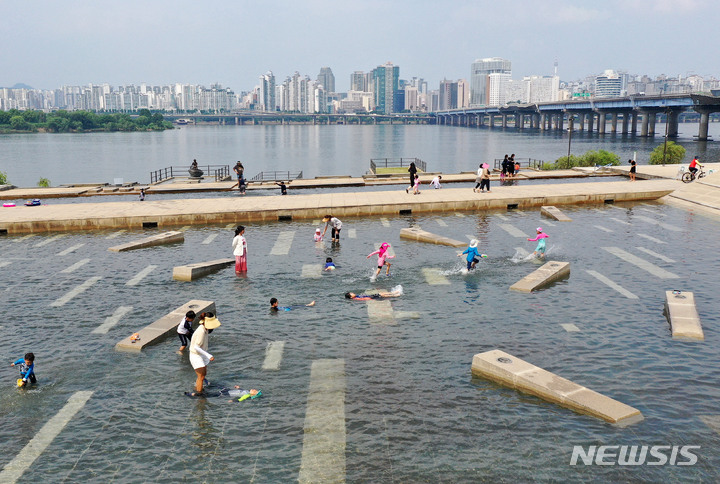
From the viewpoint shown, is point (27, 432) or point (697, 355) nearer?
point (27, 432)

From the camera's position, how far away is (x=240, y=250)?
77.1 feet

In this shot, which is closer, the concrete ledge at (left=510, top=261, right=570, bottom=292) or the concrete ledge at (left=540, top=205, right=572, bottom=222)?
the concrete ledge at (left=510, top=261, right=570, bottom=292)

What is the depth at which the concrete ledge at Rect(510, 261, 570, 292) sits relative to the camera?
21406 millimetres

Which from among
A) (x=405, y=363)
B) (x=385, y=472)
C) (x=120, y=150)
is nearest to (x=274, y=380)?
(x=405, y=363)

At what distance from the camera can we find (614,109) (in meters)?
184

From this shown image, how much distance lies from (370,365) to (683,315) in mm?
9975

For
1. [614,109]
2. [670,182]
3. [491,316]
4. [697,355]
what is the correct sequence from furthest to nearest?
[614,109] → [670,182] → [491,316] → [697,355]

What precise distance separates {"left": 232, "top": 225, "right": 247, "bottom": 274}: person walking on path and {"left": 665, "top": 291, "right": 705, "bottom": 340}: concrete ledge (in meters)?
15.3

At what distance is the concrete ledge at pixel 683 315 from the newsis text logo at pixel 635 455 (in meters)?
6.22

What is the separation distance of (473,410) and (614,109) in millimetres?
192603

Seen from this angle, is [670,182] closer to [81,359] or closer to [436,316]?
[436,316]

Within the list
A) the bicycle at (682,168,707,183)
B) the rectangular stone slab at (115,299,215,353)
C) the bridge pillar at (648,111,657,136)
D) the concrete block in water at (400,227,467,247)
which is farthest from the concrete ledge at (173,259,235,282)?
the bridge pillar at (648,111,657,136)

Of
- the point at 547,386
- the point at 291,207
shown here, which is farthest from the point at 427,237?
the point at 547,386

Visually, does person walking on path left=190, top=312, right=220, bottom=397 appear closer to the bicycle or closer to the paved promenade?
the paved promenade
